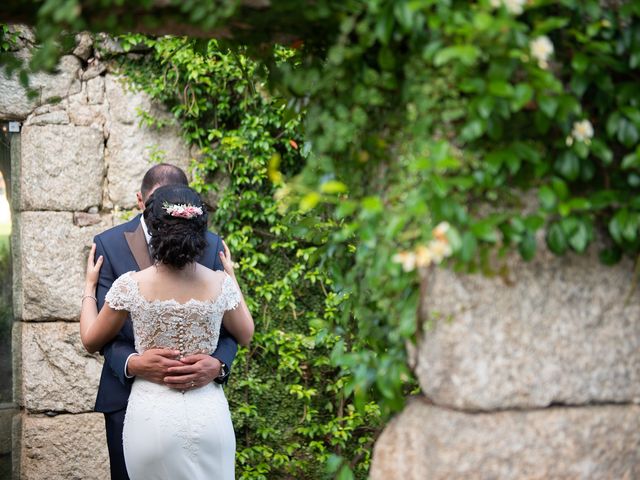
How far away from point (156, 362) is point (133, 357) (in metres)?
0.13

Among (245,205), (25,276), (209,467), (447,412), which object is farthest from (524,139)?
(25,276)

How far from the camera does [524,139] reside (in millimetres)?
2193

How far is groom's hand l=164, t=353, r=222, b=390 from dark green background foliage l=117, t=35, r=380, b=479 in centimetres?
145

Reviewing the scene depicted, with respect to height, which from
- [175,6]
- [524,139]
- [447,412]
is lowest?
[447,412]

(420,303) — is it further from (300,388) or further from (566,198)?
(300,388)

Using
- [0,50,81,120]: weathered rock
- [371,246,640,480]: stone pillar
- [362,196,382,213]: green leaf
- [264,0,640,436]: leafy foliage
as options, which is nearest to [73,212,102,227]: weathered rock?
[0,50,81,120]: weathered rock

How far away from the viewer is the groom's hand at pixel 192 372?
144 inches

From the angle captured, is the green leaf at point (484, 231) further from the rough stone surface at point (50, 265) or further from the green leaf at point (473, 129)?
the rough stone surface at point (50, 265)

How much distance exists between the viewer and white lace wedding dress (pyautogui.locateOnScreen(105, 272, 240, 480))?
359 centimetres

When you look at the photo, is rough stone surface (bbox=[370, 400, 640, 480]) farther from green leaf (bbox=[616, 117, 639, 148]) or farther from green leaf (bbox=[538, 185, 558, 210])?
green leaf (bbox=[616, 117, 639, 148])

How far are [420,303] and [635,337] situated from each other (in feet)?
1.93

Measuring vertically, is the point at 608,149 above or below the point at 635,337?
above

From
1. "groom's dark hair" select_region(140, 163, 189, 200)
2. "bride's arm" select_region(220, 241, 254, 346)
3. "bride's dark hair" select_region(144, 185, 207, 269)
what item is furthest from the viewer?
"groom's dark hair" select_region(140, 163, 189, 200)

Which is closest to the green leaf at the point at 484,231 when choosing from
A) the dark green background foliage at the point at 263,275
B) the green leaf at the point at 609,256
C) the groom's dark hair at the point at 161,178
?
the green leaf at the point at 609,256
